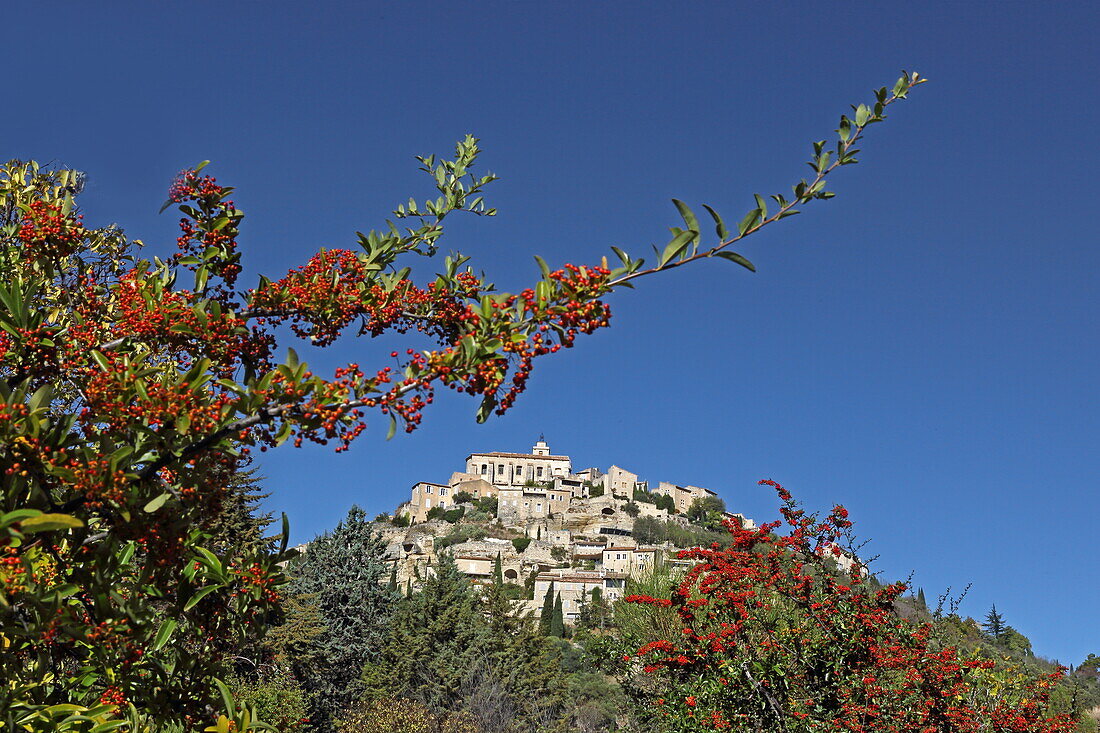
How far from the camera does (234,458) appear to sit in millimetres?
2994

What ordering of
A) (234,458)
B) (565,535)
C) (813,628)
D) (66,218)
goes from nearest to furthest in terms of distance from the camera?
1. (234,458)
2. (66,218)
3. (813,628)
4. (565,535)

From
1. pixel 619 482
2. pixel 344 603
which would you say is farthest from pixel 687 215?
pixel 619 482

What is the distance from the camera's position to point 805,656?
873cm

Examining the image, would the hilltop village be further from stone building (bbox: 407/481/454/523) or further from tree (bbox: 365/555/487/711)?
tree (bbox: 365/555/487/711)

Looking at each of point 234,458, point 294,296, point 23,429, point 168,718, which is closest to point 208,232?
point 294,296

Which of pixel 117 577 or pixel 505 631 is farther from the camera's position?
pixel 505 631

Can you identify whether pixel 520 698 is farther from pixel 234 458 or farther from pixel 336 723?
pixel 234 458

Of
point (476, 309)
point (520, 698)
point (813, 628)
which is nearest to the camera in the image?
point (476, 309)

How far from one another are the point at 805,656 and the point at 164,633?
23.4ft

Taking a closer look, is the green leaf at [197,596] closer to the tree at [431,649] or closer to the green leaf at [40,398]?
the green leaf at [40,398]

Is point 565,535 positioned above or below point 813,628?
above

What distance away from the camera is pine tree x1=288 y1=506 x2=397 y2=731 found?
29734mm

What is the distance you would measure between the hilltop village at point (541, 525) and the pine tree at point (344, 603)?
37990 mm

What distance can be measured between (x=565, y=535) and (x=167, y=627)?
93.8m
